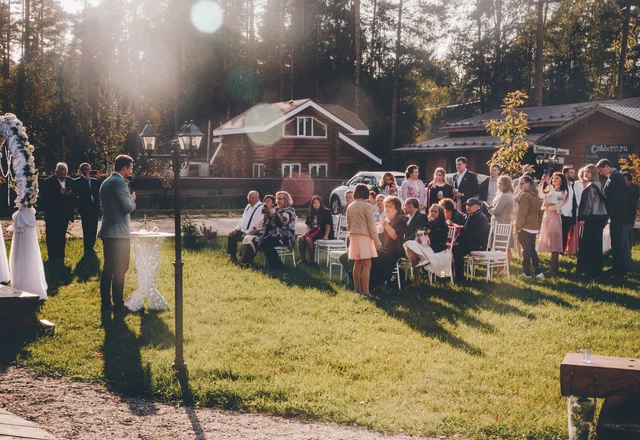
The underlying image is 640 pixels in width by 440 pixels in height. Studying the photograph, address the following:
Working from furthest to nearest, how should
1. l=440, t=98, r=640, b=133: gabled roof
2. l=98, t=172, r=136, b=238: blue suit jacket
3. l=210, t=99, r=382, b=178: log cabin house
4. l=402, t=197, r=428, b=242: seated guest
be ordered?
l=210, t=99, r=382, b=178: log cabin house < l=440, t=98, r=640, b=133: gabled roof < l=402, t=197, r=428, b=242: seated guest < l=98, t=172, r=136, b=238: blue suit jacket

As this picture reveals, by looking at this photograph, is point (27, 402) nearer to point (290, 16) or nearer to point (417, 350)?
point (417, 350)

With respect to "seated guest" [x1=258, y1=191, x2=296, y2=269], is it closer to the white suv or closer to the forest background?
the white suv

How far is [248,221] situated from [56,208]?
12.9ft

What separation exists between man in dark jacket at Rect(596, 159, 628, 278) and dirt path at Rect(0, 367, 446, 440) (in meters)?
8.22

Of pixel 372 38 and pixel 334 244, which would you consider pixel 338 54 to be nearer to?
pixel 372 38

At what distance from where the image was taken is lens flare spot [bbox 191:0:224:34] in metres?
46.0

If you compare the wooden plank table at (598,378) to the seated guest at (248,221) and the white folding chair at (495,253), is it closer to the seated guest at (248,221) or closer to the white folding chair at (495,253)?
the white folding chair at (495,253)

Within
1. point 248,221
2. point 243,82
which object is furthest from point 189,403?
point 243,82

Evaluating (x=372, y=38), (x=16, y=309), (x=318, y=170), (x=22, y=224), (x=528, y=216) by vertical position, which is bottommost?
(x=16, y=309)

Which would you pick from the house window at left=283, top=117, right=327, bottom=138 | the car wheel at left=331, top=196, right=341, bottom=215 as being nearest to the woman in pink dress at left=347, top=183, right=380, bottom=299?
the car wheel at left=331, top=196, right=341, bottom=215

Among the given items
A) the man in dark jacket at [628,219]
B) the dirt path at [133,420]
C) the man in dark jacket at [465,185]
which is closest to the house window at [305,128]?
the man in dark jacket at [465,185]

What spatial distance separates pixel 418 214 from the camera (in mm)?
11023

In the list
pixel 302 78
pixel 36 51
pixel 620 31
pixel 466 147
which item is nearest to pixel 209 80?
pixel 302 78

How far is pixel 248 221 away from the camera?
1355 cm
